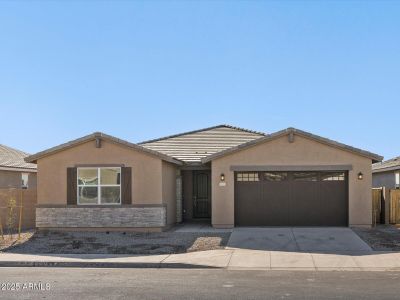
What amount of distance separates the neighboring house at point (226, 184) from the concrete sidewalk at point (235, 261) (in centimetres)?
521

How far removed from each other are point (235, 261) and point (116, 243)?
4.86 meters

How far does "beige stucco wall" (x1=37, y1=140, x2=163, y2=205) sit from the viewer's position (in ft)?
68.2

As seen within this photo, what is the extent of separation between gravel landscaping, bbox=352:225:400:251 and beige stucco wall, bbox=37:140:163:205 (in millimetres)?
7274

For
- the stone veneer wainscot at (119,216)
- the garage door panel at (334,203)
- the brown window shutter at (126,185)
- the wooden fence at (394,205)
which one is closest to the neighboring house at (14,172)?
the stone veneer wainscot at (119,216)

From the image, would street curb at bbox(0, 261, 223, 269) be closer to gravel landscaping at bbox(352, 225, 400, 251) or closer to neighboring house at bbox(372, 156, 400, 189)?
gravel landscaping at bbox(352, 225, 400, 251)

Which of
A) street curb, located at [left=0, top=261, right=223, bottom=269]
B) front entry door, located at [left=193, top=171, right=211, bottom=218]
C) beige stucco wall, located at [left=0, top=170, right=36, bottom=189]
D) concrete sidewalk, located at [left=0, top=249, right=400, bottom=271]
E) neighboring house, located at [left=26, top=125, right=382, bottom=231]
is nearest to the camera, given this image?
concrete sidewalk, located at [left=0, top=249, right=400, bottom=271]

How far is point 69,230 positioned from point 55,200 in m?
1.23

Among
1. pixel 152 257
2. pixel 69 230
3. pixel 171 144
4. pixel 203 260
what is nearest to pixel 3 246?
pixel 69 230

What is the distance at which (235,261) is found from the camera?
47.7ft

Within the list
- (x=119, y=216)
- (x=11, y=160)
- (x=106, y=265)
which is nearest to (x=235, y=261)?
(x=106, y=265)

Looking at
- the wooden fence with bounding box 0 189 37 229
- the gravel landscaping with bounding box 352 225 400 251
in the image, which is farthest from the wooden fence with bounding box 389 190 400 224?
the wooden fence with bounding box 0 189 37 229

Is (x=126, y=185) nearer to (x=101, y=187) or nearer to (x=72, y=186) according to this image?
(x=101, y=187)

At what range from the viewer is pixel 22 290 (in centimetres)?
1031

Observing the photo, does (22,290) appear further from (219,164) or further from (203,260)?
(219,164)
